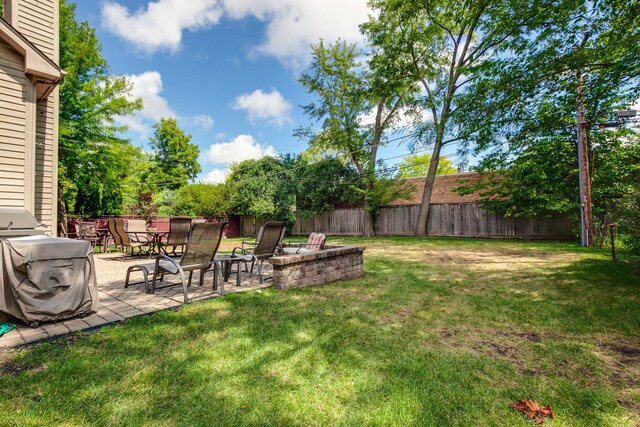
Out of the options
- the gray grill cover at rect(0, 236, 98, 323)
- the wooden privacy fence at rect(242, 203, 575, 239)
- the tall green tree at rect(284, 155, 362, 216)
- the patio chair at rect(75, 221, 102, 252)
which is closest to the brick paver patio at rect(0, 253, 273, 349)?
the gray grill cover at rect(0, 236, 98, 323)

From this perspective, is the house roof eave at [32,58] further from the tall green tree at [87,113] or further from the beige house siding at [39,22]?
the tall green tree at [87,113]

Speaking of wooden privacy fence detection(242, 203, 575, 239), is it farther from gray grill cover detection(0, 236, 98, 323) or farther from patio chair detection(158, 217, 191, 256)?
gray grill cover detection(0, 236, 98, 323)

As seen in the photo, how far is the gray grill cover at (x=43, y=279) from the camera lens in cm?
294

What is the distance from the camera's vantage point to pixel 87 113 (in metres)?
12.8

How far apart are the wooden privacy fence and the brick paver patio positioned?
12999 mm

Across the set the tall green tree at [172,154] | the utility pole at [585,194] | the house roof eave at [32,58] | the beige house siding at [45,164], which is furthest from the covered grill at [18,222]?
the tall green tree at [172,154]

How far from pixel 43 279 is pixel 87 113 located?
13225 mm

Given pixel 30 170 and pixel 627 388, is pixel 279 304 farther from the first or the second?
pixel 30 170

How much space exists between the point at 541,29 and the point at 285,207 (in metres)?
16.8

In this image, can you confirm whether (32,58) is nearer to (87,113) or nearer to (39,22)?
(39,22)

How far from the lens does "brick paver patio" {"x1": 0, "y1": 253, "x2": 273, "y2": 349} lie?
9.27 ft

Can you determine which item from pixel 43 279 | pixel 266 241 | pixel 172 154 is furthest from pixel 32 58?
pixel 172 154

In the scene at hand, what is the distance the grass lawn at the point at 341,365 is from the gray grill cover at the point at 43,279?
0.60 m

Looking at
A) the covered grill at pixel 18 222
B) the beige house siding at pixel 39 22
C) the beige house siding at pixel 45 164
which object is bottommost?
the covered grill at pixel 18 222
